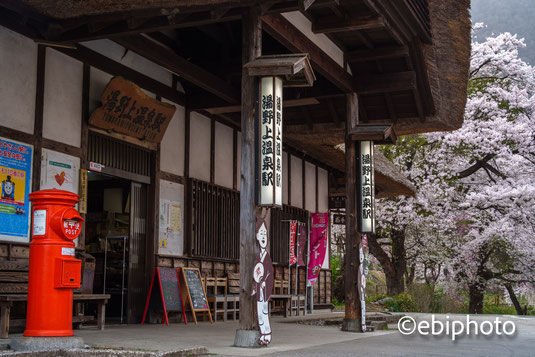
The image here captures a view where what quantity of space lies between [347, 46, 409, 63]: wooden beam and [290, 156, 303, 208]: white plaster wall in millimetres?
5113

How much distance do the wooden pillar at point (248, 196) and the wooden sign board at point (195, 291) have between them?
3.60m

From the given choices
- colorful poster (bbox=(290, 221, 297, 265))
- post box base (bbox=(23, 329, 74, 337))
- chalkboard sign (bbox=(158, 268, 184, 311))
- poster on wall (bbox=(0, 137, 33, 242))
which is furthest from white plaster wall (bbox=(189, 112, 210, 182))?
post box base (bbox=(23, 329, 74, 337))

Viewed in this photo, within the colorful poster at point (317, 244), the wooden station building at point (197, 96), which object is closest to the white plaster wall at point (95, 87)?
the wooden station building at point (197, 96)

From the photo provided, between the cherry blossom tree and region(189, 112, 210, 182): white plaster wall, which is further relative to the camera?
the cherry blossom tree

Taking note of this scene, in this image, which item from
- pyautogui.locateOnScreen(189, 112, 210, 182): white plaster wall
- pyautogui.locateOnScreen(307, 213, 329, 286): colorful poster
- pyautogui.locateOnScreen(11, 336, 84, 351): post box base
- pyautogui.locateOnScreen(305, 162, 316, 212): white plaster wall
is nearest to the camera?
pyautogui.locateOnScreen(11, 336, 84, 351): post box base

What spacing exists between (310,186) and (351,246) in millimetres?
6436

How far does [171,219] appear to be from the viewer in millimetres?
10281

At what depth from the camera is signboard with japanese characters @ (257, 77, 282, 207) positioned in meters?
6.48

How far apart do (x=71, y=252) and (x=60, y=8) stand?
113 inches

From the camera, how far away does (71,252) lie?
569 centimetres

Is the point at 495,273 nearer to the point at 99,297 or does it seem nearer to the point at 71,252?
the point at 99,297

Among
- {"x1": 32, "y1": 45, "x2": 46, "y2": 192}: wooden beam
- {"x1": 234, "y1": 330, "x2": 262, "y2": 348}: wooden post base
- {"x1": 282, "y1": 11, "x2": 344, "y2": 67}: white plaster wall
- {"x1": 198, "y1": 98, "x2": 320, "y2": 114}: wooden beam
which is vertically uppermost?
{"x1": 282, "y1": 11, "x2": 344, "y2": 67}: white plaster wall

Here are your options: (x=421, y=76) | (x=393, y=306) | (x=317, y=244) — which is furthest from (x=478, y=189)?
(x=421, y=76)

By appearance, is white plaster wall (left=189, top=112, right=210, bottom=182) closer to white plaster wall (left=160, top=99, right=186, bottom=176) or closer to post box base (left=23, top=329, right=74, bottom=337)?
white plaster wall (left=160, top=99, right=186, bottom=176)
